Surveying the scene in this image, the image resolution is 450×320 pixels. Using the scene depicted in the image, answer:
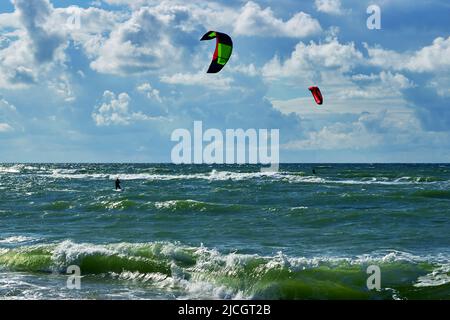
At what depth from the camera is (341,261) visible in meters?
13.3

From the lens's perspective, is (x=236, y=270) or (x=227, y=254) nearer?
(x=236, y=270)

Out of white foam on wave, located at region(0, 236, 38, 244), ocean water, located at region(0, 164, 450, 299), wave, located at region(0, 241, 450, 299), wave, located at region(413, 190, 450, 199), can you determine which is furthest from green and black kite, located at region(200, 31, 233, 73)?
wave, located at region(413, 190, 450, 199)

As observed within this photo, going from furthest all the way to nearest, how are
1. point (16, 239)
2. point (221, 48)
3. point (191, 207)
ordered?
1. point (191, 207)
2. point (221, 48)
3. point (16, 239)

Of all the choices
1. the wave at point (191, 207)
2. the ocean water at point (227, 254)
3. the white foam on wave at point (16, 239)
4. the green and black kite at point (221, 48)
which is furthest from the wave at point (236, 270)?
the wave at point (191, 207)

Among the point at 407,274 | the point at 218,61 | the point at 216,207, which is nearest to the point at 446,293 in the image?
the point at 407,274

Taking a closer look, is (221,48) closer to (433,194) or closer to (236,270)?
(236,270)

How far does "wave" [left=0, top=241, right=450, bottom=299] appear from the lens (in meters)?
11.2

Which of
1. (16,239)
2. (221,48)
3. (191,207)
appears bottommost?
(16,239)

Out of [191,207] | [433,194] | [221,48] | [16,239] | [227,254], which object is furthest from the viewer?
[433,194]

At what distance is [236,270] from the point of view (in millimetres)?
12523

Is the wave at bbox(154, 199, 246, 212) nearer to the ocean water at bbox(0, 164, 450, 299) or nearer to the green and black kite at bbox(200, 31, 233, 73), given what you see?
the ocean water at bbox(0, 164, 450, 299)

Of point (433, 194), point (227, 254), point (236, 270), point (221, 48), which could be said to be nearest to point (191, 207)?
point (221, 48)
